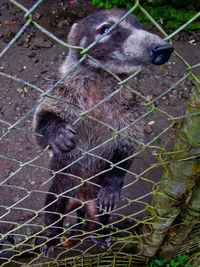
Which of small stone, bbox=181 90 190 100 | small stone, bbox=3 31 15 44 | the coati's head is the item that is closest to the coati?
the coati's head

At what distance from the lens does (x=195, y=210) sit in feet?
6.81

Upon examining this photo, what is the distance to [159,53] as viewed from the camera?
1.69 metres

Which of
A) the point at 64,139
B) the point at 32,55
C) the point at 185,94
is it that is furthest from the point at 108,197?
the point at 32,55

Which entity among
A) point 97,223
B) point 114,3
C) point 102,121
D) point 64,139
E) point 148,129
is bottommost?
point 148,129

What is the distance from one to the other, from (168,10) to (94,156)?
14.9ft

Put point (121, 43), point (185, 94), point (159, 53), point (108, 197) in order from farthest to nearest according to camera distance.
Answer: point (185, 94) < point (108, 197) < point (121, 43) < point (159, 53)

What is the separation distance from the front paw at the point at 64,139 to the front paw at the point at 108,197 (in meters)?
0.66

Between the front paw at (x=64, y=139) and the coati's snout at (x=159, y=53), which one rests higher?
the coati's snout at (x=159, y=53)

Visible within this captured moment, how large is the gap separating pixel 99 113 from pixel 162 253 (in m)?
1.39

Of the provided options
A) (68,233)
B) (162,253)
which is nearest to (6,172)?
(68,233)

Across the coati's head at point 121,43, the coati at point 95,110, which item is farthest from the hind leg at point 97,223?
the coati's head at point 121,43

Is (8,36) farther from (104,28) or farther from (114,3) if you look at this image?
(104,28)

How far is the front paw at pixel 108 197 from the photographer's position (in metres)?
2.52

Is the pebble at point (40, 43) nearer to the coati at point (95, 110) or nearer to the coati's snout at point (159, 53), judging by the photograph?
the coati at point (95, 110)
